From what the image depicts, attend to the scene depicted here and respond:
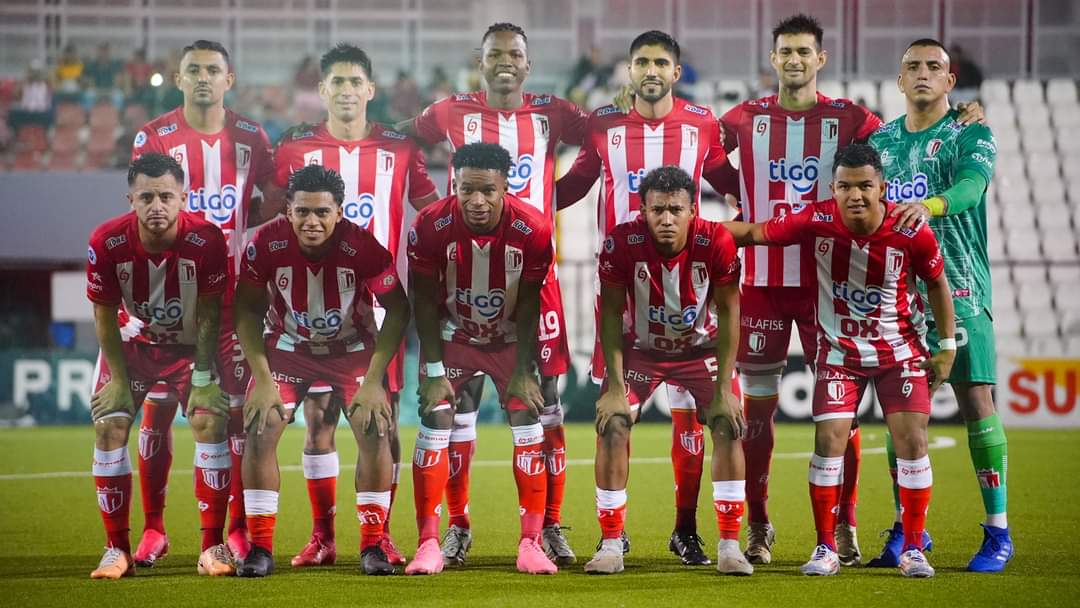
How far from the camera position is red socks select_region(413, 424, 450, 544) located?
591cm

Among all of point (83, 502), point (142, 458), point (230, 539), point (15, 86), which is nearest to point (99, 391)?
point (142, 458)

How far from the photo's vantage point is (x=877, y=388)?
19.2 feet

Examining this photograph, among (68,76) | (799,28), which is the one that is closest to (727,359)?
(799,28)

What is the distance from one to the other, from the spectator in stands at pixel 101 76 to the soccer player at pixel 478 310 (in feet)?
44.0

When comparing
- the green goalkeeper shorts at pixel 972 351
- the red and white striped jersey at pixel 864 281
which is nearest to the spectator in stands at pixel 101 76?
the red and white striped jersey at pixel 864 281

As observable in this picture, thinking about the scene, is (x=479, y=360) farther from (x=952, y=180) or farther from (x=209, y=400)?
(x=952, y=180)

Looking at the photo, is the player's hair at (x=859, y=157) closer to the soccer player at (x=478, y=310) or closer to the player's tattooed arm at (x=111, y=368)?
the soccer player at (x=478, y=310)

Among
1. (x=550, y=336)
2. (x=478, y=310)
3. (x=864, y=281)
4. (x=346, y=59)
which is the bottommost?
(x=550, y=336)

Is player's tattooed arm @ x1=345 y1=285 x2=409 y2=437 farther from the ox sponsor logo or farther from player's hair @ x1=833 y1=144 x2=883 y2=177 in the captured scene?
player's hair @ x1=833 y1=144 x2=883 y2=177

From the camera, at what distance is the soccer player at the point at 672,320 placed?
5762mm

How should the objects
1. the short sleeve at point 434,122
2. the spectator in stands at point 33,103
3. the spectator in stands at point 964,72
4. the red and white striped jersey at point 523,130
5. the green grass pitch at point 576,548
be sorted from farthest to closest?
the spectator in stands at point 33,103 < the spectator in stands at point 964,72 < the short sleeve at point 434,122 < the red and white striped jersey at point 523,130 < the green grass pitch at point 576,548

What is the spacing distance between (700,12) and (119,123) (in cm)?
877

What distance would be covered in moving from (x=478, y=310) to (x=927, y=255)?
6.43ft

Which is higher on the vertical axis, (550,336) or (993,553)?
(550,336)
